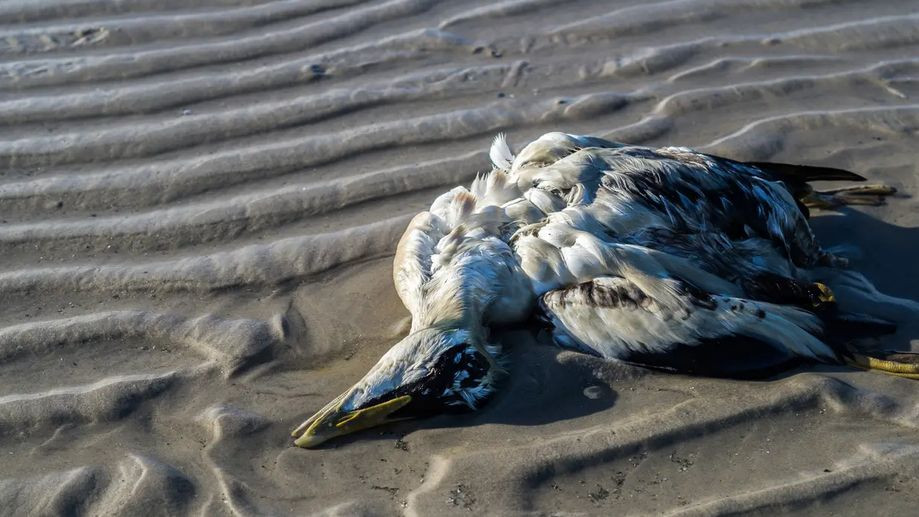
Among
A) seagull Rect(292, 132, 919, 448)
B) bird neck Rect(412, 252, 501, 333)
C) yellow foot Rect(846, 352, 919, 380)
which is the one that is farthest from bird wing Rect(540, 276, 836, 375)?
bird neck Rect(412, 252, 501, 333)

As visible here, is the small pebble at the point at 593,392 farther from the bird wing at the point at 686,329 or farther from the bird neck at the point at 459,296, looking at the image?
the bird neck at the point at 459,296

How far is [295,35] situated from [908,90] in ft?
11.5

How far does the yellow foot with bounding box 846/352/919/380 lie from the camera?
3.82 metres

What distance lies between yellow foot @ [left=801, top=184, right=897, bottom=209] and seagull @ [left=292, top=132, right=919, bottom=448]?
160 mm

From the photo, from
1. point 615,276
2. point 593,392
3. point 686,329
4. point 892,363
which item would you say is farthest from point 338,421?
point 892,363

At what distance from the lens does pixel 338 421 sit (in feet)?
12.1

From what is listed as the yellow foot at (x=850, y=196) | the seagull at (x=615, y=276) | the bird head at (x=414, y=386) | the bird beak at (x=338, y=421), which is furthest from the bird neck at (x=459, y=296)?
the yellow foot at (x=850, y=196)

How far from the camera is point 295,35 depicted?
6.38 metres

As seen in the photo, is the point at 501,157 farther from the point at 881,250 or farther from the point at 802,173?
the point at 881,250

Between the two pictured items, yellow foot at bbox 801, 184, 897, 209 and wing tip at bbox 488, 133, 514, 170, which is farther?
yellow foot at bbox 801, 184, 897, 209

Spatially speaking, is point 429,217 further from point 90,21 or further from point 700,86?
point 90,21

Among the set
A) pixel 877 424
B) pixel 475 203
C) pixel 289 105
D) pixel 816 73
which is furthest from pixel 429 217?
pixel 816 73

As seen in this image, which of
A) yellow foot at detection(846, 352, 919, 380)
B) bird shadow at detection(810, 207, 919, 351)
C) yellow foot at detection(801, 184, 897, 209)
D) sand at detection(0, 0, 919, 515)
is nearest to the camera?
sand at detection(0, 0, 919, 515)

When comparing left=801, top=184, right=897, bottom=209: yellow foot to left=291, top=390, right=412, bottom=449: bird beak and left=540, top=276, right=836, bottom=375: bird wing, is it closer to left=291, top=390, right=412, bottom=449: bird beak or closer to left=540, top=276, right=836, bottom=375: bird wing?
left=540, top=276, right=836, bottom=375: bird wing
